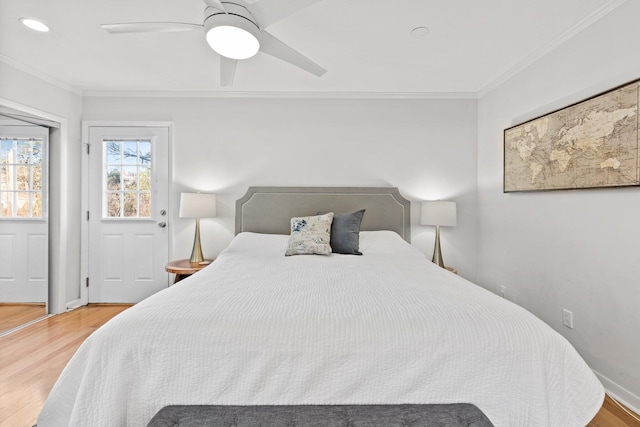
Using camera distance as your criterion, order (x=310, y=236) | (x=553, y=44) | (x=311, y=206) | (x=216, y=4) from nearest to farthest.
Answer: (x=216, y=4), (x=553, y=44), (x=310, y=236), (x=311, y=206)

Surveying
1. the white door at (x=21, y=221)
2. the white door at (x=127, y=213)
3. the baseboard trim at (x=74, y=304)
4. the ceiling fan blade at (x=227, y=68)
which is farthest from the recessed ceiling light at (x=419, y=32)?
the baseboard trim at (x=74, y=304)

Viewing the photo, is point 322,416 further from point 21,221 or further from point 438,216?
point 21,221

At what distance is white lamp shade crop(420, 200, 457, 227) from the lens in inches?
124

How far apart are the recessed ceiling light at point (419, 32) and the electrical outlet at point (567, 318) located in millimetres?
2218

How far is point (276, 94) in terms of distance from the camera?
3438 mm

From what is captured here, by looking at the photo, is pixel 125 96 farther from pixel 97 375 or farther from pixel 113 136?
pixel 97 375

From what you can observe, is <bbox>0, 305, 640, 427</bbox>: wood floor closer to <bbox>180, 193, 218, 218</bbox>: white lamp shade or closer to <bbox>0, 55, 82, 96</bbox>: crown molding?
<bbox>180, 193, 218, 218</bbox>: white lamp shade

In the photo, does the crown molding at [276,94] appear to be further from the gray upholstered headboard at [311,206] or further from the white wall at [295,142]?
the gray upholstered headboard at [311,206]

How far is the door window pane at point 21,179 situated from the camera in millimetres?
3596

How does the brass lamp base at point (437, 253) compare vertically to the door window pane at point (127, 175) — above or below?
below

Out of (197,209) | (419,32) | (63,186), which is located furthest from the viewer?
(63,186)

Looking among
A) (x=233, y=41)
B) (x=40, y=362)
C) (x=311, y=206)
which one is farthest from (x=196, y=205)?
(x=233, y=41)

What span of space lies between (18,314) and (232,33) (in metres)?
3.67

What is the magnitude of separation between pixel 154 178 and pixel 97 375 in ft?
9.10
